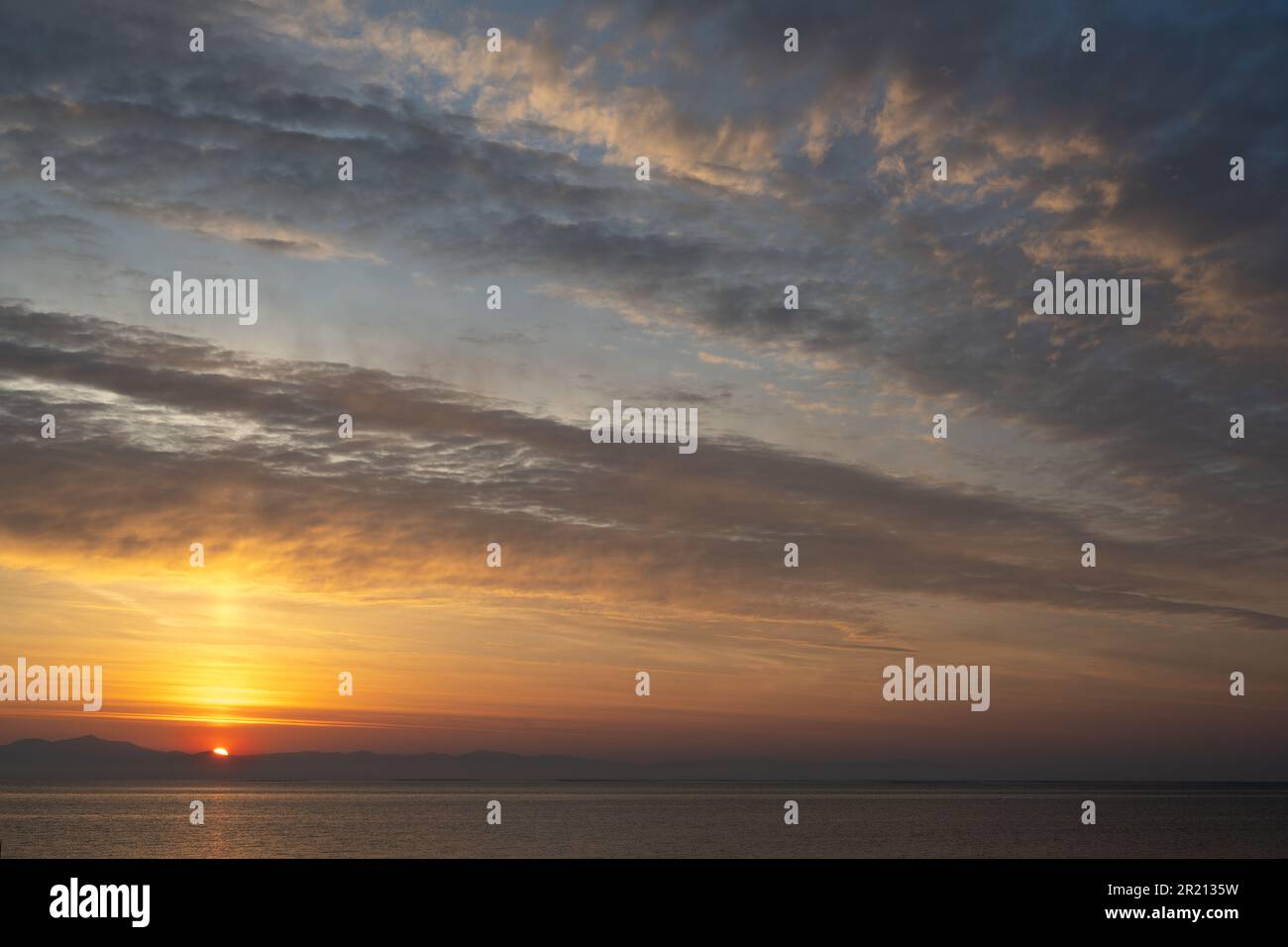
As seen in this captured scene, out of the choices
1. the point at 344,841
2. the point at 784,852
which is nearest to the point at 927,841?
the point at 784,852
